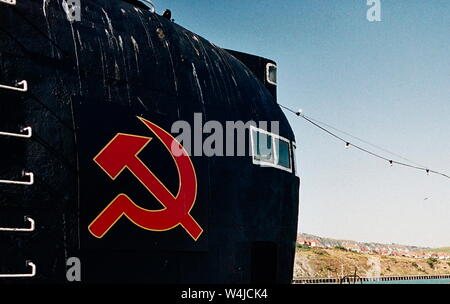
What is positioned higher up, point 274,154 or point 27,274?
point 274,154

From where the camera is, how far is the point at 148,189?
8.62m

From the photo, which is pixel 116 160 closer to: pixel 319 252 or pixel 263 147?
pixel 263 147

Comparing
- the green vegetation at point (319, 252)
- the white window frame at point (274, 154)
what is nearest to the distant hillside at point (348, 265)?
the green vegetation at point (319, 252)

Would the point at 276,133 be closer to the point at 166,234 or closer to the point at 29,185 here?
the point at 166,234

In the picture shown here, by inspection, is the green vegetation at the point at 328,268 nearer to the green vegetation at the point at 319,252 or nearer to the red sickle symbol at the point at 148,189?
the green vegetation at the point at 319,252

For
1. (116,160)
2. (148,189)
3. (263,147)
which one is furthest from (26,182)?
(263,147)

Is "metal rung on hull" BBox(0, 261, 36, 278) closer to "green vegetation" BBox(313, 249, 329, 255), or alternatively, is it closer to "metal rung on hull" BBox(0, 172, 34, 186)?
"metal rung on hull" BBox(0, 172, 34, 186)

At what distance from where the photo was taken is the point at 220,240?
1005 cm

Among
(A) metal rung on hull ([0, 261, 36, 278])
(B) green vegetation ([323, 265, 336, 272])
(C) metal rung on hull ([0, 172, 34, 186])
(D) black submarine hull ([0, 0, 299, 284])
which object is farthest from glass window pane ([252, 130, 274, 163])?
(B) green vegetation ([323, 265, 336, 272])

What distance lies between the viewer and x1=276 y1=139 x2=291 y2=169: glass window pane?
40.7 ft

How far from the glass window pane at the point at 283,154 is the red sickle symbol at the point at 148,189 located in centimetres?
338

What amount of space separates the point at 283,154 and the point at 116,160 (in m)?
5.24

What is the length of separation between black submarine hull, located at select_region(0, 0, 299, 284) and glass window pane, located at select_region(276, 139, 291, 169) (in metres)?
0.84

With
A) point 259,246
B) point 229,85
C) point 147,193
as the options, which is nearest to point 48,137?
point 147,193
